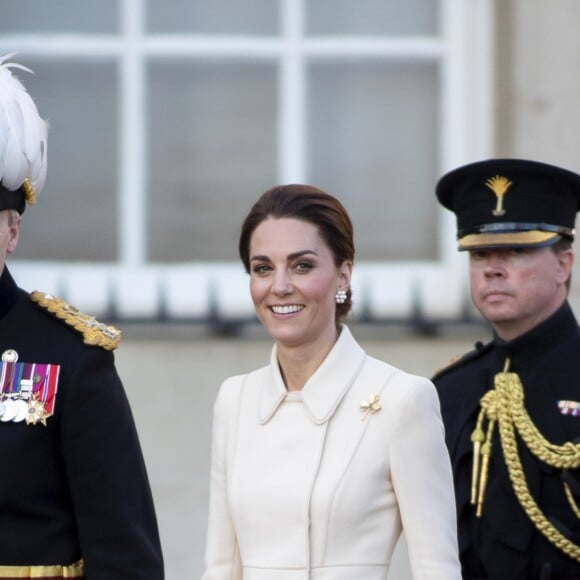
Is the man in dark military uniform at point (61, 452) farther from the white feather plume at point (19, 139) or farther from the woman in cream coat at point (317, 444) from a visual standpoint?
the woman in cream coat at point (317, 444)

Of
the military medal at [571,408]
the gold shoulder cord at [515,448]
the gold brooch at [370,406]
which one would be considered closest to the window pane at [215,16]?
the gold shoulder cord at [515,448]

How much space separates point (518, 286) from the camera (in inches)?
216

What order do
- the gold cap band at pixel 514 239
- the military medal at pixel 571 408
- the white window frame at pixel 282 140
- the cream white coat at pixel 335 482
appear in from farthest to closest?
the white window frame at pixel 282 140
the gold cap band at pixel 514 239
the military medal at pixel 571 408
the cream white coat at pixel 335 482

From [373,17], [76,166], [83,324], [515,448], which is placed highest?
[373,17]

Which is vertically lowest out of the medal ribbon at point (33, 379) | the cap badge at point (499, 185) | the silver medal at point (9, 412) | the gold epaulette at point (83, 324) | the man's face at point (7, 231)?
the silver medal at point (9, 412)

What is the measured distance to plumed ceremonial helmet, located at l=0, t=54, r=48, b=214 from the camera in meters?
4.14

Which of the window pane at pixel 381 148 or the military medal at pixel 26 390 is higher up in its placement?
the window pane at pixel 381 148

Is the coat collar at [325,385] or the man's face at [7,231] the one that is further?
the coat collar at [325,385]

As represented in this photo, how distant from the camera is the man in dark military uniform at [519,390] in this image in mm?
5340

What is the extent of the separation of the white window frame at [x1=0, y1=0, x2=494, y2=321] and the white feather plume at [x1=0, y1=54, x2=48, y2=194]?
3.08m

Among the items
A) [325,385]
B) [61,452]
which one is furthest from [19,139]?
[325,385]

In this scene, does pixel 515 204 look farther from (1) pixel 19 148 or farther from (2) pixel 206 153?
(2) pixel 206 153

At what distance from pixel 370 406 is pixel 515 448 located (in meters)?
1.06

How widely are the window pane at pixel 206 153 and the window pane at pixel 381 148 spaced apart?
204mm
